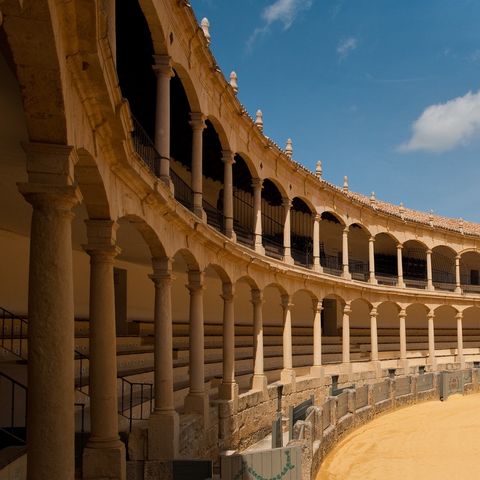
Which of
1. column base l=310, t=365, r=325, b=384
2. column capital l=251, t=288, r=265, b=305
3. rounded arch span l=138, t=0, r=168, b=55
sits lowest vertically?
column base l=310, t=365, r=325, b=384

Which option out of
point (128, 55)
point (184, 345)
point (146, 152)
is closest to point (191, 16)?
point (128, 55)

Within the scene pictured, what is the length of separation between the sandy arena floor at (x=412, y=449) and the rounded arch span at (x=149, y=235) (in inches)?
226

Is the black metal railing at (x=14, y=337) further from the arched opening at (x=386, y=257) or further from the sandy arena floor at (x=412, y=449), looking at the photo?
the arched opening at (x=386, y=257)

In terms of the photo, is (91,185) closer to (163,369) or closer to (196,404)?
(163,369)

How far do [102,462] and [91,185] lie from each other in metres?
3.24

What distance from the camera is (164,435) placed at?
32.6 feet

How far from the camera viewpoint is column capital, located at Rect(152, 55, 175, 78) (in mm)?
10711

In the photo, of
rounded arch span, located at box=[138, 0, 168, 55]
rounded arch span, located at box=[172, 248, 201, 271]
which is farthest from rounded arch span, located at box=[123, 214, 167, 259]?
rounded arch span, located at box=[138, 0, 168, 55]

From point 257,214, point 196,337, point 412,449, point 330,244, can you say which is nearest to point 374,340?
point 330,244

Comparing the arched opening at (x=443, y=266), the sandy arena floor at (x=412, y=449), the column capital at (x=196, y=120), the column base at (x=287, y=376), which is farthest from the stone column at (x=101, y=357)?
the arched opening at (x=443, y=266)

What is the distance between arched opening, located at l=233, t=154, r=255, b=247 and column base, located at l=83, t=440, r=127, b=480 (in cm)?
1109

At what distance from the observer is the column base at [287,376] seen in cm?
2003

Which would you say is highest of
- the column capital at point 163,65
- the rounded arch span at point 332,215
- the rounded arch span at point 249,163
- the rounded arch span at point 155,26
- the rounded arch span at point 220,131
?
the rounded arch span at point 332,215

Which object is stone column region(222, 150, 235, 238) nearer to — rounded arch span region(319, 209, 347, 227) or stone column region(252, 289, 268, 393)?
stone column region(252, 289, 268, 393)
